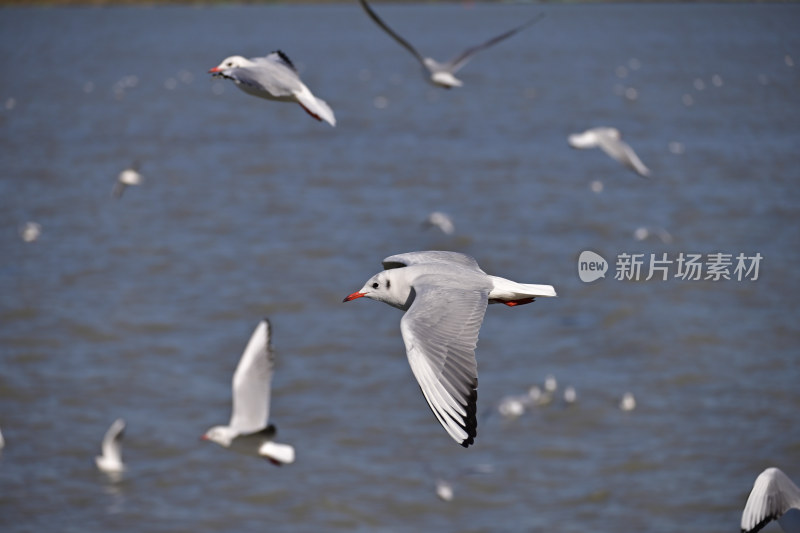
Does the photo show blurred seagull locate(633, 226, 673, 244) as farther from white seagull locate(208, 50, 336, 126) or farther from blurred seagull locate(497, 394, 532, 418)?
white seagull locate(208, 50, 336, 126)

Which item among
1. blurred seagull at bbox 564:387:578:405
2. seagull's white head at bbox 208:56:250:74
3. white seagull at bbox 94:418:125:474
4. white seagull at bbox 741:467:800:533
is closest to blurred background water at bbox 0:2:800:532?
blurred seagull at bbox 564:387:578:405

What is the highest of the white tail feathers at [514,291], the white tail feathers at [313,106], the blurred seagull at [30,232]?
the white tail feathers at [313,106]

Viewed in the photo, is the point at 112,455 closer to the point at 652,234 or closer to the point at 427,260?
the point at 427,260

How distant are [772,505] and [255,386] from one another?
3975 mm

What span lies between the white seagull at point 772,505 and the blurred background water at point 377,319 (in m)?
8.08

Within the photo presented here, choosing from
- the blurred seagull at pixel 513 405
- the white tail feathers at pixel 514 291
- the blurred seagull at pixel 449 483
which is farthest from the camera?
the blurred seagull at pixel 513 405

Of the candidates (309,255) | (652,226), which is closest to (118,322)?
(309,255)

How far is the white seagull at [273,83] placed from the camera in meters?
6.52

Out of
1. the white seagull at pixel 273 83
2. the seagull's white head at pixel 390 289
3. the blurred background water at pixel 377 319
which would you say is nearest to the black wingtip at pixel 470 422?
the seagull's white head at pixel 390 289

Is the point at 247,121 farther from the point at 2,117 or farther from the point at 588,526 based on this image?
the point at 588,526

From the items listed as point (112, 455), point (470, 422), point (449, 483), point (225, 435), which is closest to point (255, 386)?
point (225, 435)

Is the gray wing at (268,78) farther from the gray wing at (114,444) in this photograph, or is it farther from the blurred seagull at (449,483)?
the gray wing at (114,444)

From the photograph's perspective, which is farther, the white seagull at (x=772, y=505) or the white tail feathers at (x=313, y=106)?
the white seagull at (x=772, y=505)

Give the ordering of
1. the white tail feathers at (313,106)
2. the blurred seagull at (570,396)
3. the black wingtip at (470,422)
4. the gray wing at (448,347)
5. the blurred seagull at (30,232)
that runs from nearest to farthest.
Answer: the black wingtip at (470,422) < the gray wing at (448,347) < the white tail feathers at (313,106) < the blurred seagull at (570,396) < the blurred seagull at (30,232)
